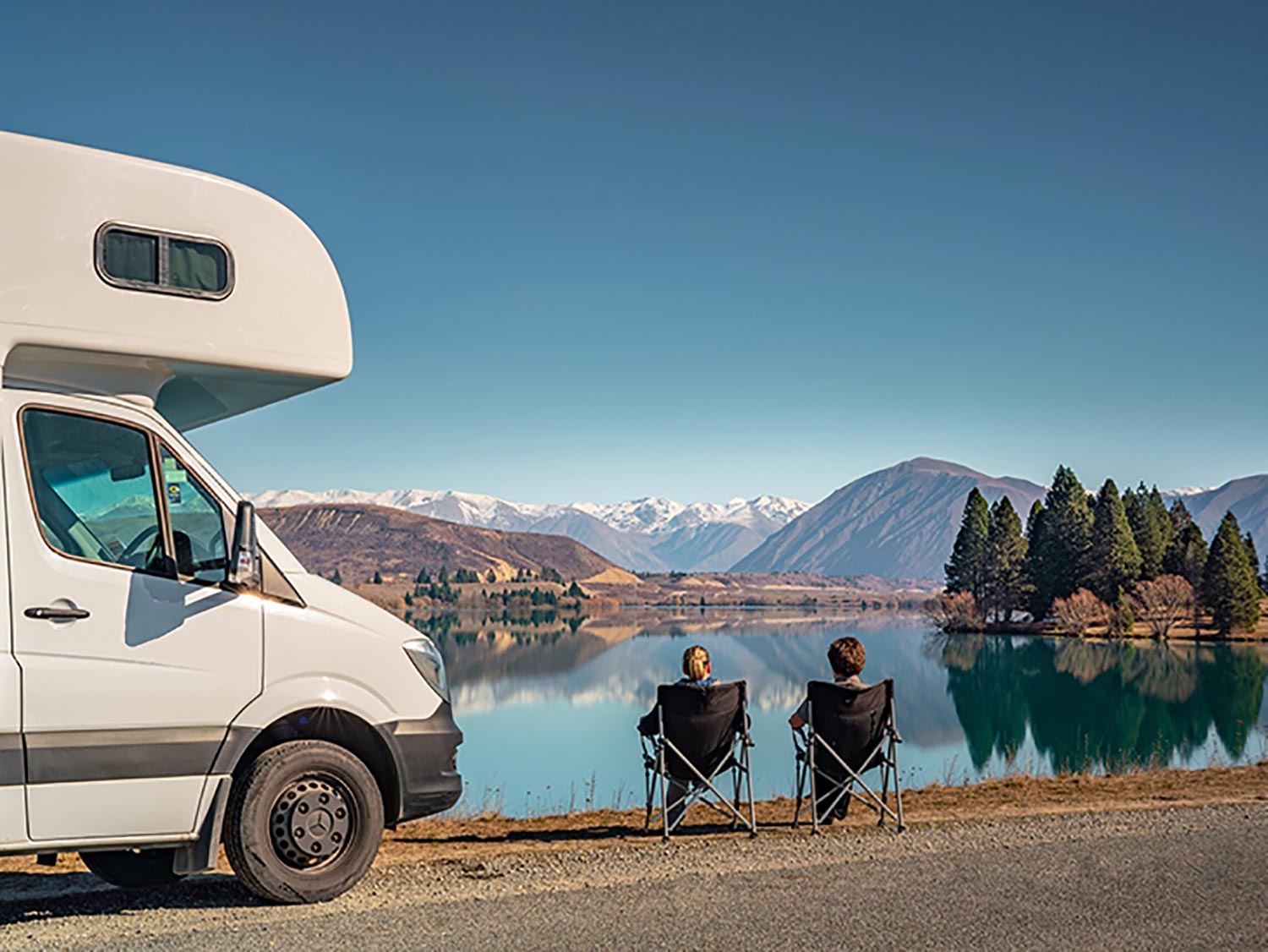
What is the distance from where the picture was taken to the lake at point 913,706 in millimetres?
25484

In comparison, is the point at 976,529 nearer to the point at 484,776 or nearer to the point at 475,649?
the point at 475,649

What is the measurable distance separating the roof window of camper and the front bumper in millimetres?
2813

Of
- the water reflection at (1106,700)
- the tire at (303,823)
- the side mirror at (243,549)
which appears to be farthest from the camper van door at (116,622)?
the water reflection at (1106,700)

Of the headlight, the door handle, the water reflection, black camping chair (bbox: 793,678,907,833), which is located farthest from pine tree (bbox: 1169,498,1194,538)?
the door handle

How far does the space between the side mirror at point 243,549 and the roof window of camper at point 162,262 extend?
1.31 metres

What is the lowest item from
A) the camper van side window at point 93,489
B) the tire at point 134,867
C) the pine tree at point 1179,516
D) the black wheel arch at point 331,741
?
the tire at point 134,867

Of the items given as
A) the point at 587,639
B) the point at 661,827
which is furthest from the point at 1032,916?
the point at 587,639

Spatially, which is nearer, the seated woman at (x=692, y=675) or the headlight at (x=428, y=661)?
the headlight at (x=428, y=661)

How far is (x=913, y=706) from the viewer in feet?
145

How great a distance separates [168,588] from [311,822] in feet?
5.27

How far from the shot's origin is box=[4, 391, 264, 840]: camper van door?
586 cm

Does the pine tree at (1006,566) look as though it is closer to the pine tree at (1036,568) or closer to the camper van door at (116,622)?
the pine tree at (1036,568)

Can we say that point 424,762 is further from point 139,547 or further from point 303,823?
point 139,547

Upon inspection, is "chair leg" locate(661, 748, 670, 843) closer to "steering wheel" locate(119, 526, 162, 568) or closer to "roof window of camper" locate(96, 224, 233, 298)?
"steering wheel" locate(119, 526, 162, 568)
